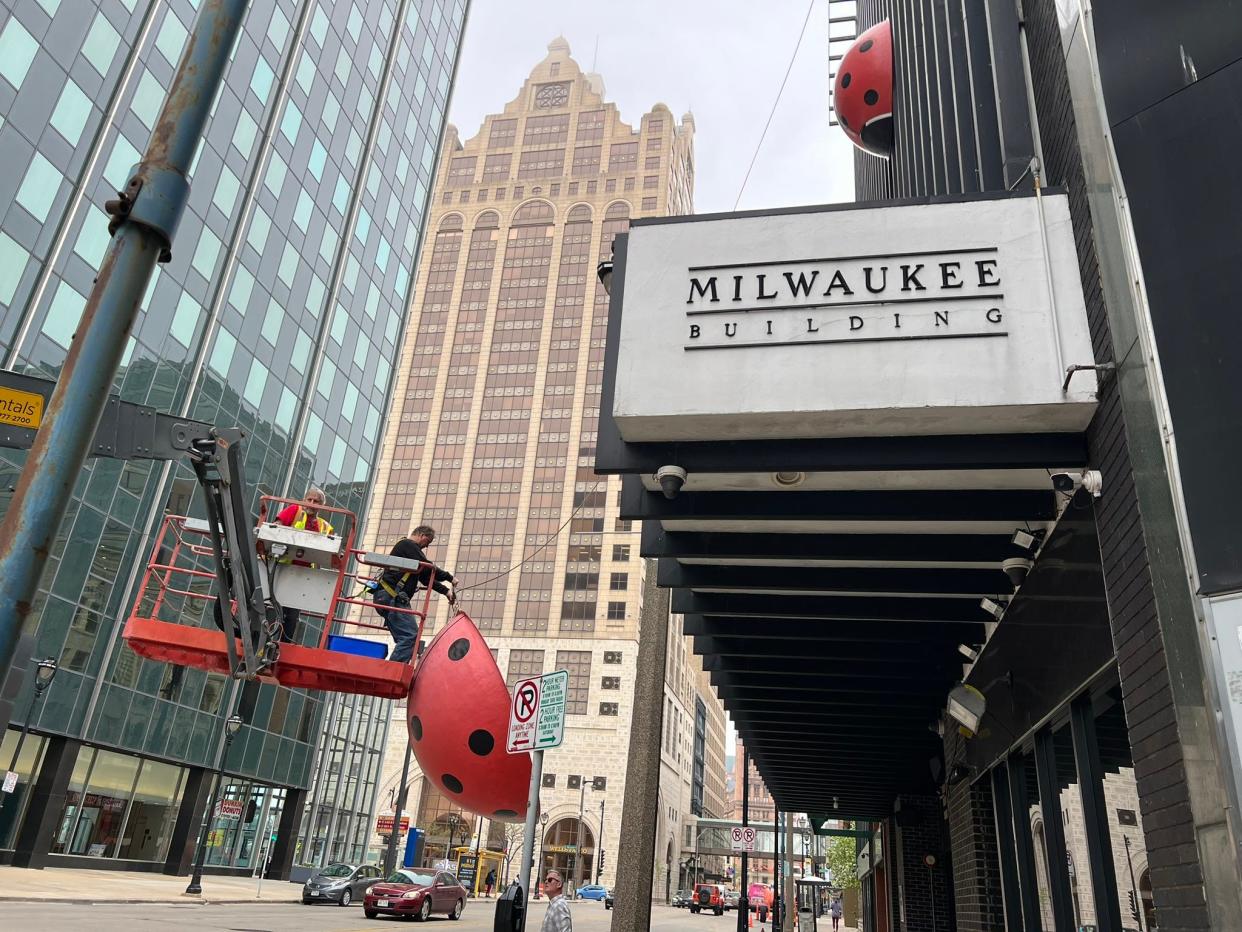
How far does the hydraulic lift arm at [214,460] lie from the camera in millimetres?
3936

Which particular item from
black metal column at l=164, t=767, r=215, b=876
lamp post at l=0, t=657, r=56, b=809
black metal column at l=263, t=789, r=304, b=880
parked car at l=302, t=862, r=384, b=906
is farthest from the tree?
lamp post at l=0, t=657, r=56, b=809

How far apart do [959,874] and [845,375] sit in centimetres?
875

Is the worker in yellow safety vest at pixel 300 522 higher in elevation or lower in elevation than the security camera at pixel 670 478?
lower

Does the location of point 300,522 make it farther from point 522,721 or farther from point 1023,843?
point 1023,843

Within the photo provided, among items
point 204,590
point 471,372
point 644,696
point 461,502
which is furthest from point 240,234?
point 471,372

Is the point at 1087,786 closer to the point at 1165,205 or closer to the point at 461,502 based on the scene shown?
the point at 1165,205

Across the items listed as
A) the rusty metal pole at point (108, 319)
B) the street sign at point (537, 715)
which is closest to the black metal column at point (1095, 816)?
the street sign at point (537, 715)

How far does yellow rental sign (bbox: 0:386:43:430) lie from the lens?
387cm

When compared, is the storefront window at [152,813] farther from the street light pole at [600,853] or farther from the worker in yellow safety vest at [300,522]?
the street light pole at [600,853]

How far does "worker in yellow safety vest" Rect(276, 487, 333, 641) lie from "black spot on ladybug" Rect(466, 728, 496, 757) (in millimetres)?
1563

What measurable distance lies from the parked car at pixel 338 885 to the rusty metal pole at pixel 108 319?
1129 inches

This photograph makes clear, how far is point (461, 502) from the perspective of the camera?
9831 cm

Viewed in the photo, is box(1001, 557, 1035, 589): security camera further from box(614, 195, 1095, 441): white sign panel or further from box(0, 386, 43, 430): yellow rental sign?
box(0, 386, 43, 430): yellow rental sign

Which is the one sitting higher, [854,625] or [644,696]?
[854,625]
